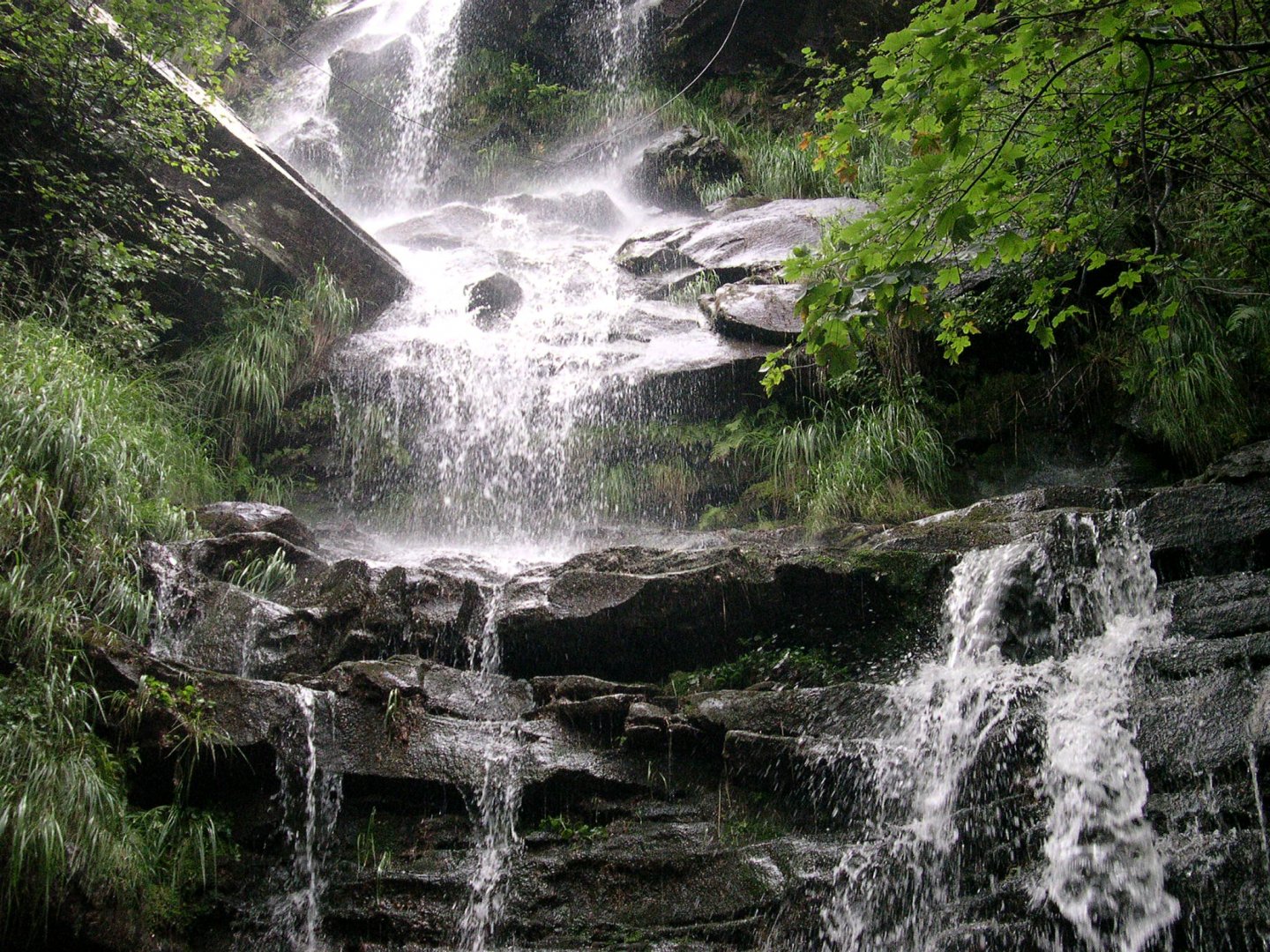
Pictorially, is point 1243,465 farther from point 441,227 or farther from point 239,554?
point 441,227

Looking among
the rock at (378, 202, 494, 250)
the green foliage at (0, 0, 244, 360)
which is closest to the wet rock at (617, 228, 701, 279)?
the rock at (378, 202, 494, 250)

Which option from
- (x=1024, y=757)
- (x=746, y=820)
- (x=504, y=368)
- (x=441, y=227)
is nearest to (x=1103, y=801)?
(x=1024, y=757)

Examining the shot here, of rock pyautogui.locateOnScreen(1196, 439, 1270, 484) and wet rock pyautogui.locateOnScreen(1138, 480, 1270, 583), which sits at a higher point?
rock pyautogui.locateOnScreen(1196, 439, 1270, 484)

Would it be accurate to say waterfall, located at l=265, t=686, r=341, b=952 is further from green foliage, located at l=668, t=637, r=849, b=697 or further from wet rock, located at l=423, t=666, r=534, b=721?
green foliage, located at l=668, t=637, r=849, b=697

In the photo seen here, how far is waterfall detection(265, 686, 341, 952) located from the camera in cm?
415

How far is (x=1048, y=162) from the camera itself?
5551mm

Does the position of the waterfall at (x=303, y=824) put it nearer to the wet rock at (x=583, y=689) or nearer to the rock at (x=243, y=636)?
the rock at (x=243, y=636)

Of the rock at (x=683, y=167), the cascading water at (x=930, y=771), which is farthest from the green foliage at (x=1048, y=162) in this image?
the rock at (x=683, y=167)

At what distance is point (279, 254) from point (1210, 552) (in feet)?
29.8

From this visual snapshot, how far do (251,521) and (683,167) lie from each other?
9336mm

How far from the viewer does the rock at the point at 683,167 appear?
43.1ft

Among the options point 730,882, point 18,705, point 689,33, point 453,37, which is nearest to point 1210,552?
point 730,882

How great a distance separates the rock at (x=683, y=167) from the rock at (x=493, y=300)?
160 inches

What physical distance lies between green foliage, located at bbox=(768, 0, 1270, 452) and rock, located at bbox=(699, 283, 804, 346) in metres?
1.79
